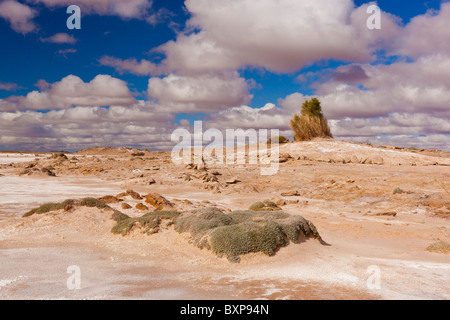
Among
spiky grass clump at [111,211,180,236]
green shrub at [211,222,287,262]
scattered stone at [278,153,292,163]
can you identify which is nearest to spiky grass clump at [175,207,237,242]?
spiky grass clump at [111,211,180,236]

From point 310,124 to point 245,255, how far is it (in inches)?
1122

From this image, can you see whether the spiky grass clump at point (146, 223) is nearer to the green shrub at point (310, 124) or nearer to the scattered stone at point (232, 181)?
the scattered stone at point (232, 181)

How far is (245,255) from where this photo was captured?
272 inches

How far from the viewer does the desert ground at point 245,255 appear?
17.2 feet

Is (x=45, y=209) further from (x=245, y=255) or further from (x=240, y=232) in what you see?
(x=245, y=255)

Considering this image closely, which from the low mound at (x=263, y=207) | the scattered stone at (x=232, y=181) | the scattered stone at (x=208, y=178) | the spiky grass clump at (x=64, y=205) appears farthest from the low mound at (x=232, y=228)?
the scattered stone at (x=232, y=181)

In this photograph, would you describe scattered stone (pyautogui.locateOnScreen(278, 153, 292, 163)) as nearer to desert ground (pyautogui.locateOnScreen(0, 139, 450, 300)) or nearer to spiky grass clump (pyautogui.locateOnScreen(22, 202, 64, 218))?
desert ground (pyautogui.locateOnScreen(0, 139, 450, 300))

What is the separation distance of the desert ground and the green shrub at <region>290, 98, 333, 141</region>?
14.8 m

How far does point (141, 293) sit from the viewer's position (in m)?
5.08

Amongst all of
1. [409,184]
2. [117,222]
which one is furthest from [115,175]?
[409,184]

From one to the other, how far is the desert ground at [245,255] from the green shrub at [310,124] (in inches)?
584

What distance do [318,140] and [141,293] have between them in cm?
2963

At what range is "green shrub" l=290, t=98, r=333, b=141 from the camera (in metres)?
33.8
